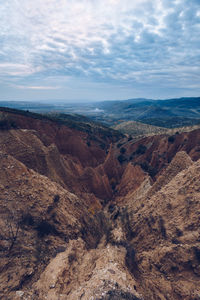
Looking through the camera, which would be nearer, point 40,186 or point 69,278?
point 69,278

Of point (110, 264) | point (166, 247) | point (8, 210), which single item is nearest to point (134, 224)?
point (166, 247)

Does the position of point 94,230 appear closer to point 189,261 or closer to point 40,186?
point 40,186

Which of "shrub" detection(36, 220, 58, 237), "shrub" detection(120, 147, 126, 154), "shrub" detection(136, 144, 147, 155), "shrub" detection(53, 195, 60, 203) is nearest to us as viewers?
"shrub" detection(36, 220, 58, 237)

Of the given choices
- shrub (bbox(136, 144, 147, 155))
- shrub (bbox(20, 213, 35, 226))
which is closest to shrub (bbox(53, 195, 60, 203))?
shrub (bbox(20, 213, 35, 226))

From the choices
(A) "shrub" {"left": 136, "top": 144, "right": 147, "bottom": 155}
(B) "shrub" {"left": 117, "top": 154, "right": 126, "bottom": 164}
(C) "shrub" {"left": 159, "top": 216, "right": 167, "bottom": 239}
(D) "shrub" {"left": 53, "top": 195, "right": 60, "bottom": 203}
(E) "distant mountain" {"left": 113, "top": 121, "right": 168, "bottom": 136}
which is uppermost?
(D) "shrub" {"left": 53, "top": 195, "right": 60, "bottom": 203}

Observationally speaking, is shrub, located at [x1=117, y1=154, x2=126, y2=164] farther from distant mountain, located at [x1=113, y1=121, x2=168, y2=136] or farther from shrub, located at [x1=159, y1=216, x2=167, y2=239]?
distant mountain, located at [x1=113, y1=121, x2=168, y2=136]

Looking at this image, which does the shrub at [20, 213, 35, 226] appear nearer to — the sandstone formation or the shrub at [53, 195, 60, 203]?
the sandstone formation

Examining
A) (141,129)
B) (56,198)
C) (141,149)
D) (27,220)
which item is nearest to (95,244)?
(56,198)

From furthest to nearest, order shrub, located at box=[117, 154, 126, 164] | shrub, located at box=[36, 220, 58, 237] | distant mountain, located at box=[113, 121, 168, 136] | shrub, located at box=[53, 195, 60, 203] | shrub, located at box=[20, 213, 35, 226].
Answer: distant mountain, located at box=[113, 121, 168, 136], shrub, located at box=[117, 154, 126, 164], shrub, located at box=[53, 195, 60, 203], shrub, located at box=[36, 220, 58, 237], shrub, located at box=[20, 213, 35, 226]

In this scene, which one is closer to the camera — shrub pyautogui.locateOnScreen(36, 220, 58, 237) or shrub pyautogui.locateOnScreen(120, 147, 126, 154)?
shrub pyautogui.locateOnScreen(36, 220, 58, 237)

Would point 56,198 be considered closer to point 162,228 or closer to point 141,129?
point 162,228

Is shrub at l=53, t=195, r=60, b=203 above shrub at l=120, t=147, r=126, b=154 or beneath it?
above
